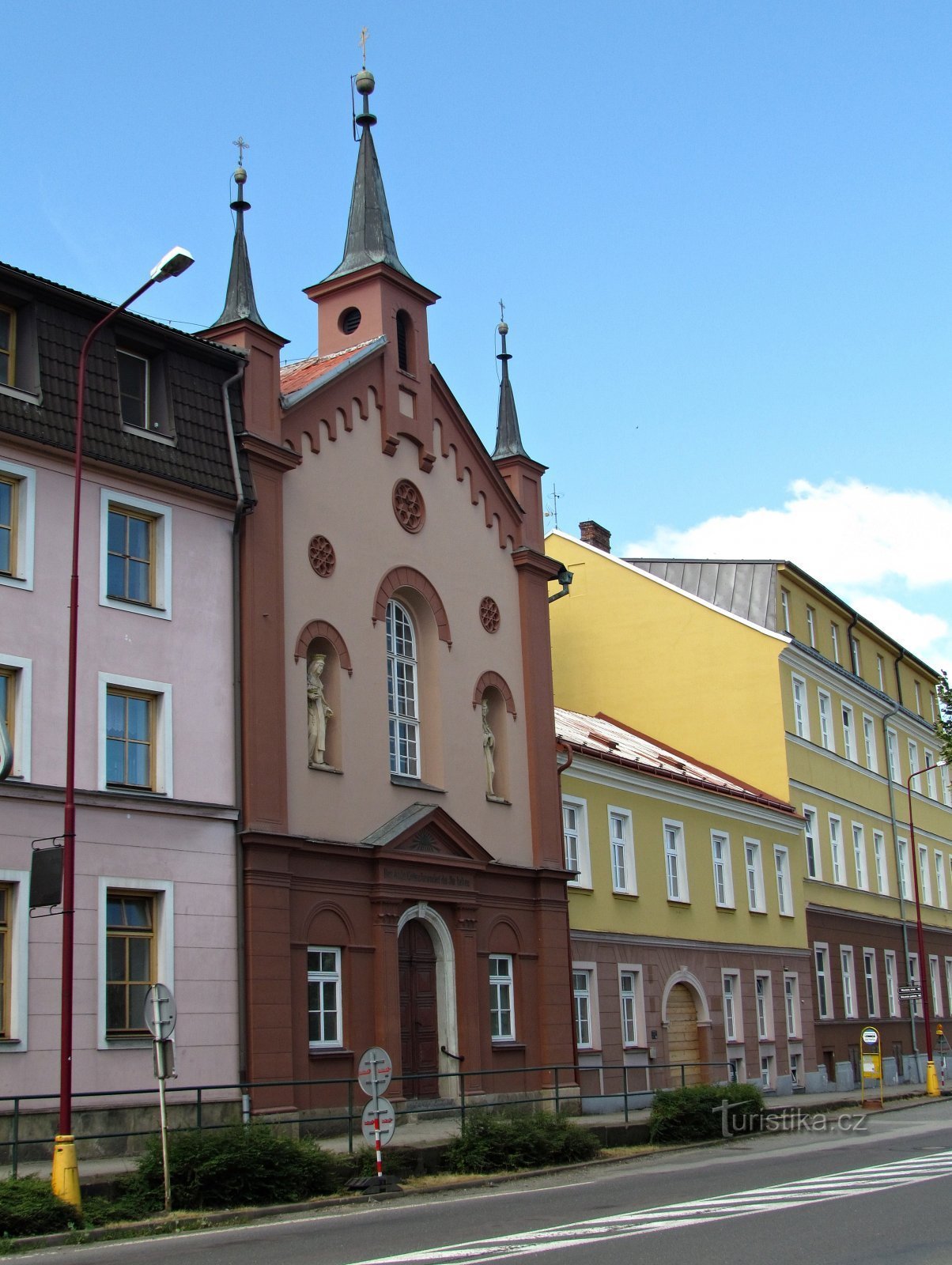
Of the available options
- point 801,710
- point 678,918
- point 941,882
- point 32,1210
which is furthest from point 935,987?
point 32,1210

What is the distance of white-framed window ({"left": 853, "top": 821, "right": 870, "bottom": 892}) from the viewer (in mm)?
49094

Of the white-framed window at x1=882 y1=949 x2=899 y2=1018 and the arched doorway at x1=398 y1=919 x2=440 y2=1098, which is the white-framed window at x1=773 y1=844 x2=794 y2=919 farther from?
the arched doorway at x1=398 y1=919 x2=440 y2=1098

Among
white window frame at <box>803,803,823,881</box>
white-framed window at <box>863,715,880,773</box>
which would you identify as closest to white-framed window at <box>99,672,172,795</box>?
white window frame at <box>803,803,823,881</box>

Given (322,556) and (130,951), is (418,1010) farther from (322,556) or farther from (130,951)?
(322,556)

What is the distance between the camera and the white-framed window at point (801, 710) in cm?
4566

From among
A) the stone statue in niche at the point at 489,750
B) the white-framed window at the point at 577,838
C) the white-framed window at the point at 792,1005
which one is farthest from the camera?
the white-framed window at the point at 792,1005

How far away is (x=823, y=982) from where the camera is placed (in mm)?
44438

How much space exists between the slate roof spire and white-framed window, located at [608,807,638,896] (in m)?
12.8

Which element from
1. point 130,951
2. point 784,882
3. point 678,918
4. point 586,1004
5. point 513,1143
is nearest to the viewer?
point 130,951

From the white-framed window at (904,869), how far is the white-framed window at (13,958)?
3893cm

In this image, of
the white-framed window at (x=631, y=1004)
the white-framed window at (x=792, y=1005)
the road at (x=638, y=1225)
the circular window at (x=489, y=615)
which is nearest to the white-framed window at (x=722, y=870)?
the white-framed window at (x=792, y=1005)

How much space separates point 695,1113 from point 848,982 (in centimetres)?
2202

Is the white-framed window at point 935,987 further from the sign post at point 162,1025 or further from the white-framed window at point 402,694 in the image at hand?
the sign post at point 162,1025

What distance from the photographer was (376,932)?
25.0 metres
